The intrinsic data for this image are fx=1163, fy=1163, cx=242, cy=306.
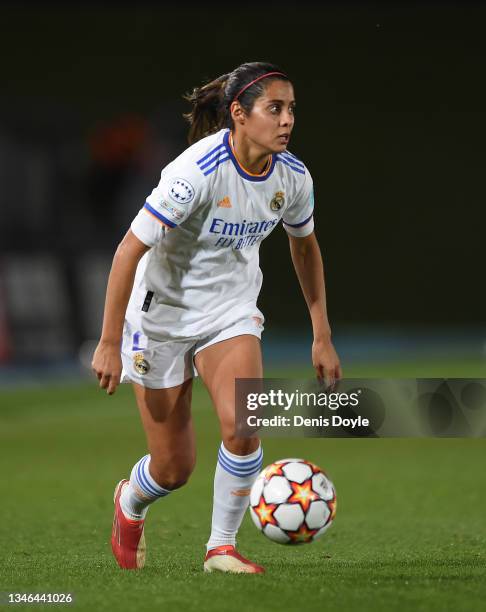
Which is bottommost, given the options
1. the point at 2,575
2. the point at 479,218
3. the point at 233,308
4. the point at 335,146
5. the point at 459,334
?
the point at 459,334

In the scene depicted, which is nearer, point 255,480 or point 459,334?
point 255,480

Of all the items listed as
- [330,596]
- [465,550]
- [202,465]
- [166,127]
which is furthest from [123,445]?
[166,127]

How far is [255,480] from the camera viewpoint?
466 centimetres

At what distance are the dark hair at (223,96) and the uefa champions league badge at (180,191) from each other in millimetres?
398

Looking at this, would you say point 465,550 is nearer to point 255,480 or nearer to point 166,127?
point 255,480

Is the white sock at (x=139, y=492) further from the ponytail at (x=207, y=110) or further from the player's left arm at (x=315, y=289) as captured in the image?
the ponytail at (x=207, y=110)

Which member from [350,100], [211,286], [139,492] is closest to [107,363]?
[211,286]

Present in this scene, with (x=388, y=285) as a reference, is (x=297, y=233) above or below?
above

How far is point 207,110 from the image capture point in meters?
4.92

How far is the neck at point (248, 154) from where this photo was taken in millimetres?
4582

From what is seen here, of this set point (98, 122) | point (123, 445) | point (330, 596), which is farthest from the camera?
point (98, 122)

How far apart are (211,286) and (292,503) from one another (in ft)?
3.12

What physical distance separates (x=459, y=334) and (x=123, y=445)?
14978 millimetres

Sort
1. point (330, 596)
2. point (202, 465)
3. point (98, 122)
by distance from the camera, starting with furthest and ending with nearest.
Result: point (98, 122) < point (202, 465) < point (330, 596)
